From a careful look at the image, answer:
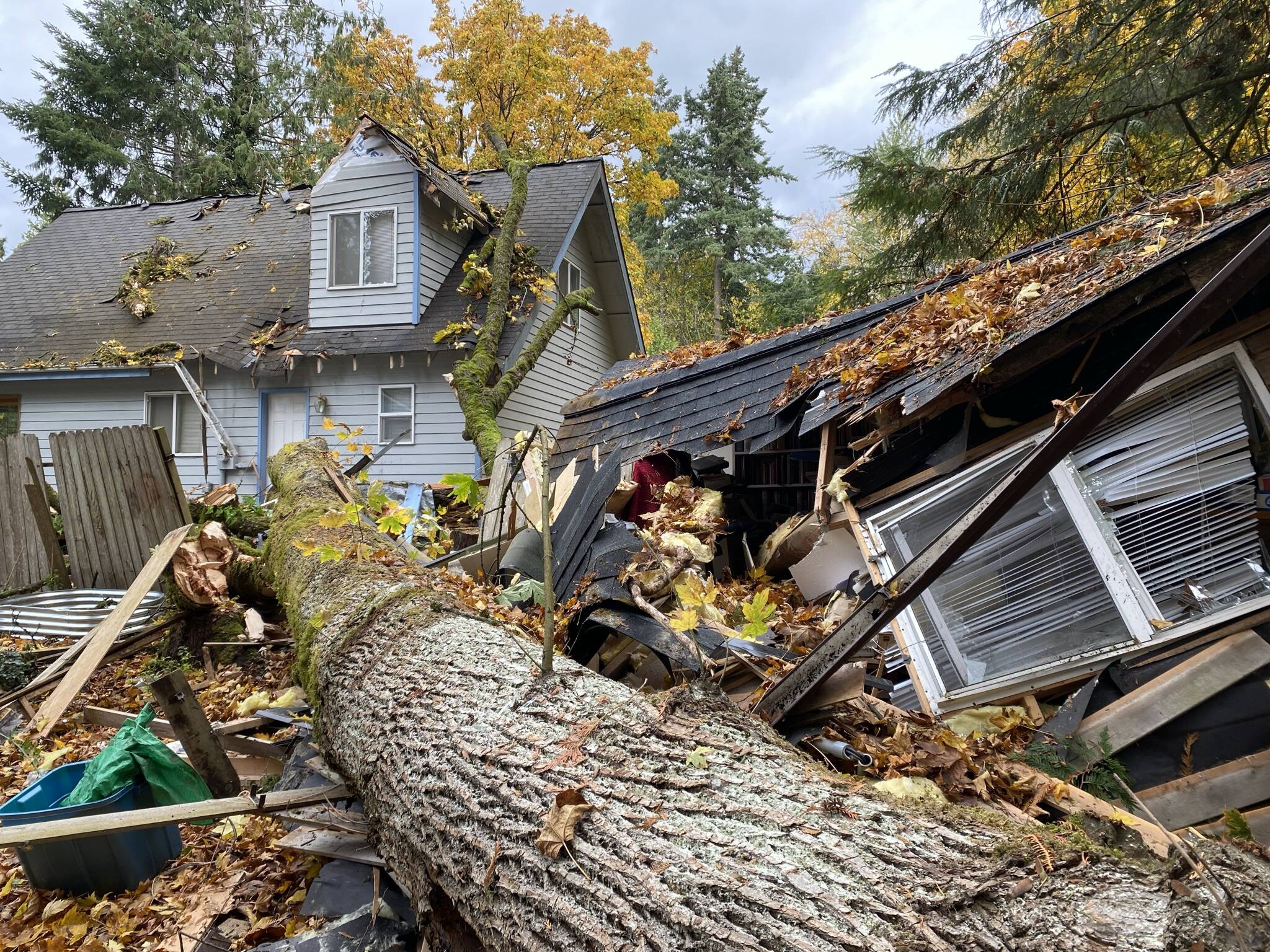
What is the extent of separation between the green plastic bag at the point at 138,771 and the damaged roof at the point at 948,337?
334 centimetres

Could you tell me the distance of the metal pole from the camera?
159 centimetres

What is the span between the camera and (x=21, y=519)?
7238mm

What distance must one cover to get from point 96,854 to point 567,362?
12.3 m

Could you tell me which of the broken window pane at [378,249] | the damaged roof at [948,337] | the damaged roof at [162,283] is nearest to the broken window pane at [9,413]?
the damaged roof at [162,283]

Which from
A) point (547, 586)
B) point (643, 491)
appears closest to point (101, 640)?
point (643, 491)

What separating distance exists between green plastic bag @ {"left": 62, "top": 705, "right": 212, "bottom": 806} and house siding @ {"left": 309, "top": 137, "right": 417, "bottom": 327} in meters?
10.0

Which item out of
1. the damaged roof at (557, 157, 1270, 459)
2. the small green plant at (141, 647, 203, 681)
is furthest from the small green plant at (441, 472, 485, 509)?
the small green plant at (141, 647, 203, 681)

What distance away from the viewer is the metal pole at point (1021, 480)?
1591mm

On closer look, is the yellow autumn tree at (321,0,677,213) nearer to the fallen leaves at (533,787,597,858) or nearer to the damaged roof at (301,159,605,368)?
the damaged roof at (301,159,605,368)

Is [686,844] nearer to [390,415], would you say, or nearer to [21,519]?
[21,519]

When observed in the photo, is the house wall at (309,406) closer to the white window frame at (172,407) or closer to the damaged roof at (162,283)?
the white window frame at (172,407)

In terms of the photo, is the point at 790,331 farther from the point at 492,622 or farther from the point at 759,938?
the point at 759,938

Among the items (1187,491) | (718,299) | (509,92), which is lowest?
(1187,491)

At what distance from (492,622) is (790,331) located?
4460mm
